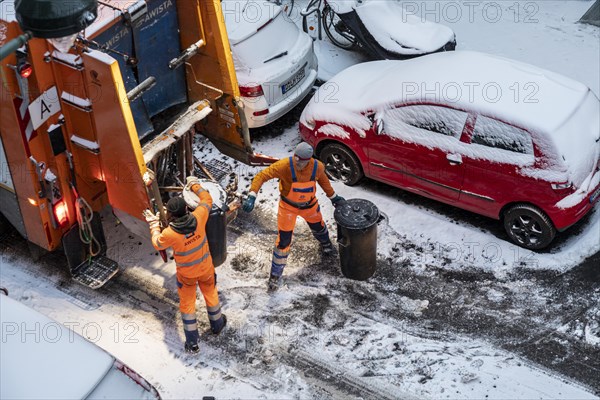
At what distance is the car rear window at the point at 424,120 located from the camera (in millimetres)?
8586

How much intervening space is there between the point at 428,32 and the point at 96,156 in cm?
557

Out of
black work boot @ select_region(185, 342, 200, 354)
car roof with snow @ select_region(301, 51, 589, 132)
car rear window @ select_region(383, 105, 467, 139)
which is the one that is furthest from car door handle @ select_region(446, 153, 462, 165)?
black work boot @ select_region(185, 342, 200, 354)

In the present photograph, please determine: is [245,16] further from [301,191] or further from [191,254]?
[191,254]

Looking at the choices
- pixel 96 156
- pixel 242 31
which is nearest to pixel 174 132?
pixel 96 156

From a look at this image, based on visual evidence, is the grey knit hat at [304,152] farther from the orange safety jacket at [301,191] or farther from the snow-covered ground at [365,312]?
the snow-covered ground at [365,312]

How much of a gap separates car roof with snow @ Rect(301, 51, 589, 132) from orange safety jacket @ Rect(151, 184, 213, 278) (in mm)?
2722

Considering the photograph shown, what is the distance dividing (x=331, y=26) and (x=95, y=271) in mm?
5926

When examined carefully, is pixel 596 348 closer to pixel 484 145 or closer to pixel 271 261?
pixel 484 145

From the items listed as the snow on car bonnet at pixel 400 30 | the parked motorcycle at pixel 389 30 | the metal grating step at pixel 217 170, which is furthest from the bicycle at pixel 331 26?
the metal grating step at pixel 217 170

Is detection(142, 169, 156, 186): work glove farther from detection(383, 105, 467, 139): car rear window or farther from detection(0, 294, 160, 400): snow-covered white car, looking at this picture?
detection(383, 105, 467, 139): car rear window

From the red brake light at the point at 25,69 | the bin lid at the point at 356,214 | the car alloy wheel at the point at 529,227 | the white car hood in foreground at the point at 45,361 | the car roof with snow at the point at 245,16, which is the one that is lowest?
the car alloy wheel at the point at 529,227

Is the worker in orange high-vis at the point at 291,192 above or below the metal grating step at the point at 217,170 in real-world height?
above

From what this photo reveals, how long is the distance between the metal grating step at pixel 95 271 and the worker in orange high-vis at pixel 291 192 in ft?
5.00

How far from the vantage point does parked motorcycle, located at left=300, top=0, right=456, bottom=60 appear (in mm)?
11039
